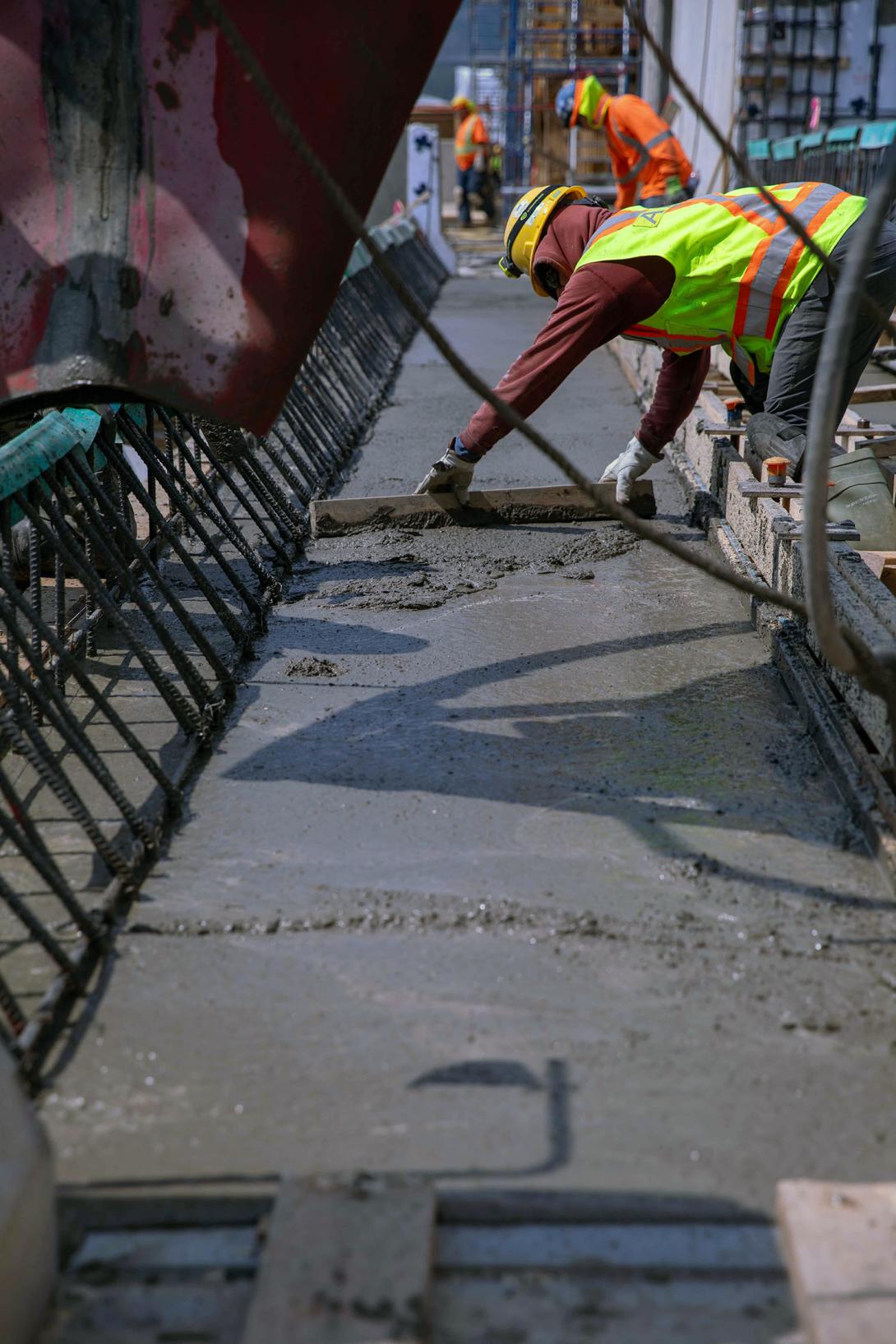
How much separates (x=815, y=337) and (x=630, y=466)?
1240 mm

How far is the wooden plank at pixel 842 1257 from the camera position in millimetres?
1973

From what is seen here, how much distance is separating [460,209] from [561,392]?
20415 mm

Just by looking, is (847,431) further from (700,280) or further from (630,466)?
(700,280)

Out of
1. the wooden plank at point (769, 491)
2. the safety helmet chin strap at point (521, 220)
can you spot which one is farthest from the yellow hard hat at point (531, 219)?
the wooden plank at point (769, 491)

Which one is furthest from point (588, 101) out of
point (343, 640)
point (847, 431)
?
point (343, 640)

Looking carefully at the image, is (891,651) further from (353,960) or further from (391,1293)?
(391,1293)

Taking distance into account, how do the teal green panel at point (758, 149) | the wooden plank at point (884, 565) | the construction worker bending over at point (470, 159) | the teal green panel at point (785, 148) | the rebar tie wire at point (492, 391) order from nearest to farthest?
the rebar tie wire at point (492, 391) → the wooden plank at point (884, 565) → the teal green panel at point (785, 148) → the teal green panel at point (758, 149) → the construction worker bending over at point (470, 159)

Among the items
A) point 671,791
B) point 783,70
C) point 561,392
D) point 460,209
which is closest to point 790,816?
point 671,791

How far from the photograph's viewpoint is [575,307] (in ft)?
18.4

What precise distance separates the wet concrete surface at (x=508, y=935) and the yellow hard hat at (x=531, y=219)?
1657mm

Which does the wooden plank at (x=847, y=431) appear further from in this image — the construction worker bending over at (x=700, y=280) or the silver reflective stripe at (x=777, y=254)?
the silver reflective stripe at (x=777, y=254)

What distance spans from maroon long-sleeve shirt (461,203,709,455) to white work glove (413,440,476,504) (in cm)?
32

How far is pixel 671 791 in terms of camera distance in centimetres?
395

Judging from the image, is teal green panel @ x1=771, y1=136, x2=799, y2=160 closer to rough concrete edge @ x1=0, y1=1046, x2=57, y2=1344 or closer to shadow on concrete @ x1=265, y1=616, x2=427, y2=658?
shadow on concrete @ x1=265, y1=616, x2=427, y2=658
